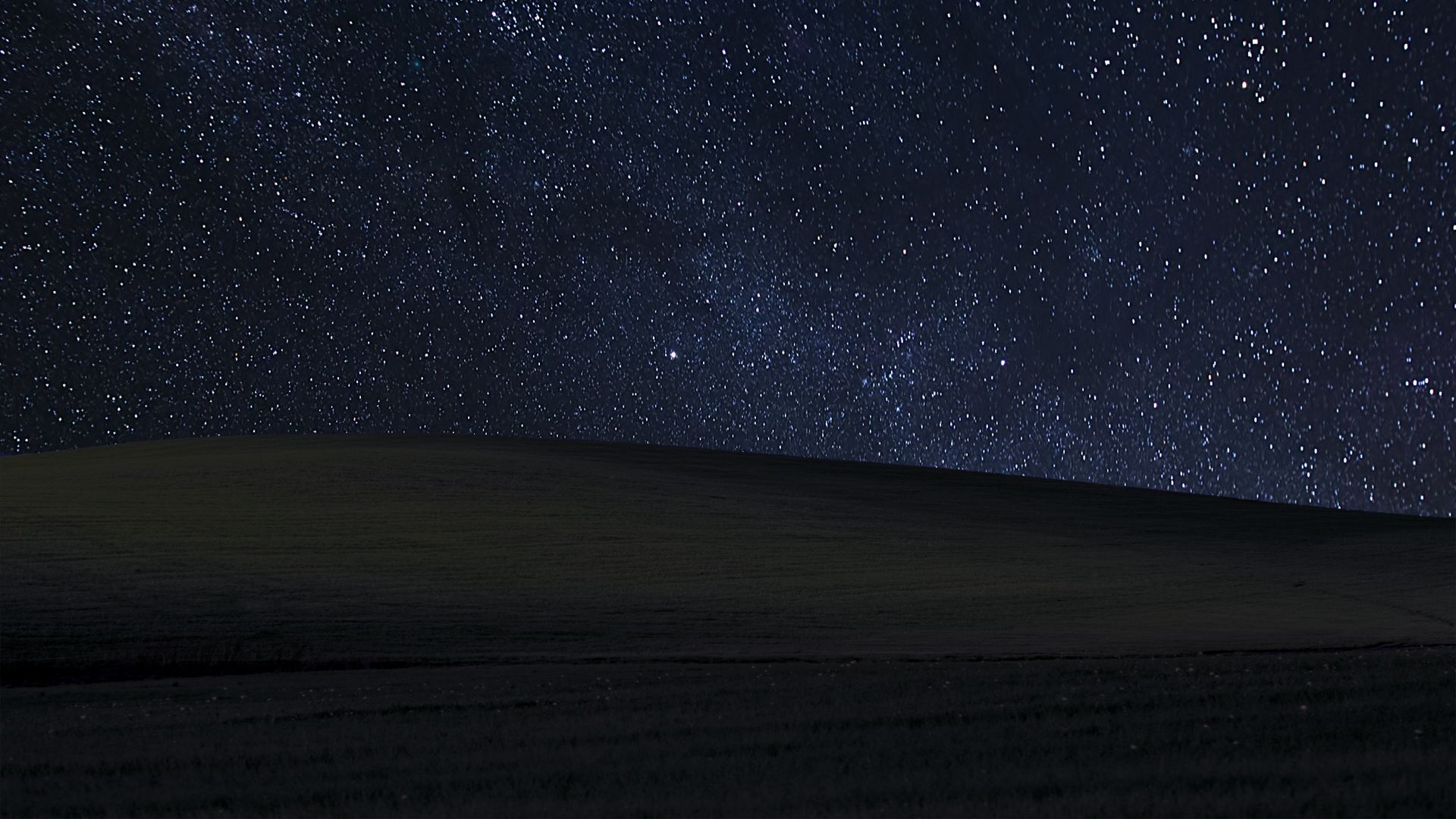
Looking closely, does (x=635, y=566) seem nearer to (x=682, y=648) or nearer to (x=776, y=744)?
(x=682, y=648)

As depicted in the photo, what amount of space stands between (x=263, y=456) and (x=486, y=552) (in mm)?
15885

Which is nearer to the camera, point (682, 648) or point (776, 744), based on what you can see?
point (776, 744)

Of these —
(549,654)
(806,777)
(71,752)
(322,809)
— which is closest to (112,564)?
(549,654)

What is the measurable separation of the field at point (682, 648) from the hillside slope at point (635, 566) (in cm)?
11

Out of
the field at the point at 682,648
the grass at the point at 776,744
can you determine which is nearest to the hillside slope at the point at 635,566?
the field at the point at 682,648

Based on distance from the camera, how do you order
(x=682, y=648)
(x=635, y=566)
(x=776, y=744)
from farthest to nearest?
1. (x=635, y=566)
2. (x=682, y=648)
3. (x=776, y=744)

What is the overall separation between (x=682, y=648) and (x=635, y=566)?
657 centimetres

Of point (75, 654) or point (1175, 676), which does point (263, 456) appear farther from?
point (1175, 676)

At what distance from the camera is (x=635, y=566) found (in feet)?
70.5

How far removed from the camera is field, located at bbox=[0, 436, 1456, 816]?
695 cm

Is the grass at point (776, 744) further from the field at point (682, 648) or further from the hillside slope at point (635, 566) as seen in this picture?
the hillside slope at point (635, 566)

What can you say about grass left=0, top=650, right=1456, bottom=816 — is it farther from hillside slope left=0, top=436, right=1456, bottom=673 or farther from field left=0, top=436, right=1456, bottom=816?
hillside slope left=0, top=436, right=1456, bottom=673

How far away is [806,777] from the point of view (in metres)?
6.99

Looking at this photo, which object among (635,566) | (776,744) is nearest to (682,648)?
(635,566)
